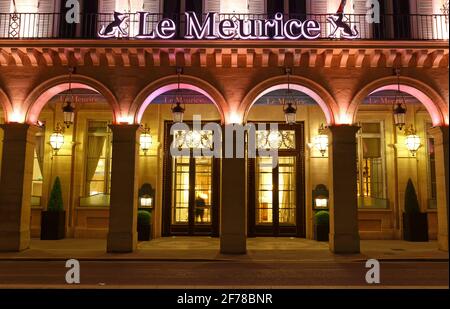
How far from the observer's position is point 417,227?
16.2 meters

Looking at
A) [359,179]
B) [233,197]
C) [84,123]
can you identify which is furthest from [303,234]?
[84,123]

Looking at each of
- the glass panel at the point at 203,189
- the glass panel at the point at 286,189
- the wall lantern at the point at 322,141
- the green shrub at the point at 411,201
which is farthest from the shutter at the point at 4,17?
the green shrub at the point at 411,201

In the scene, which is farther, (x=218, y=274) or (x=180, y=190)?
(x=180, y=190)

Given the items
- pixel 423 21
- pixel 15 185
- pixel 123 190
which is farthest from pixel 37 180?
pixel 423 21

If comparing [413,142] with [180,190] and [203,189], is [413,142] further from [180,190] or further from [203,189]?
[180,190]

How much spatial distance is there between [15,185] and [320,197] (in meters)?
11.4

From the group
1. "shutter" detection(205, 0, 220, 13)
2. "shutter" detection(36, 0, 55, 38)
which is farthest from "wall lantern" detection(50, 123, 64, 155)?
"shutter" detection(205, 0, 220, 13)

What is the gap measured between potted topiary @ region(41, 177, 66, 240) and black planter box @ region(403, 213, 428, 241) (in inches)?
550

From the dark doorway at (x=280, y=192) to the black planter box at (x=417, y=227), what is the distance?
418 centimetres

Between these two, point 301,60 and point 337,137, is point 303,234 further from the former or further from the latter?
point 301,60

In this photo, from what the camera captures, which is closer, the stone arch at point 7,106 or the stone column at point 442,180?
the stone column at point 442,180

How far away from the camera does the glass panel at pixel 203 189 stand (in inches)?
699

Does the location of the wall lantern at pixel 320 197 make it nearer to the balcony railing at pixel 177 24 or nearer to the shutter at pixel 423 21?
the balcony railing at pixel 177 24

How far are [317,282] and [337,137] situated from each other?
19.9ft
